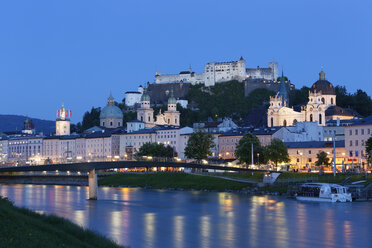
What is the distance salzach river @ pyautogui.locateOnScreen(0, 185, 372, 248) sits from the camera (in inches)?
1275

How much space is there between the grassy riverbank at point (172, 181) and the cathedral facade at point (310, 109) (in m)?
37.6

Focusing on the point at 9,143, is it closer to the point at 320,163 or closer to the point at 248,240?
the point at 320,163

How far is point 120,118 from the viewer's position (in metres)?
158

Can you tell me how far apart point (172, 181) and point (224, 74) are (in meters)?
87.4

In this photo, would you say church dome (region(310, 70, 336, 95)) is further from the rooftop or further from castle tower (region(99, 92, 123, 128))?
castle tower (region(99, 92, 123, 128))

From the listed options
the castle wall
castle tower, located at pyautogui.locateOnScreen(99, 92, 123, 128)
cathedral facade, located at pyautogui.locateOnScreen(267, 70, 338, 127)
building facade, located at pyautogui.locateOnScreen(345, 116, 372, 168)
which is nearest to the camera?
building facade, located at pyautogui.locateOnScreen(345, 116, 372, 168)

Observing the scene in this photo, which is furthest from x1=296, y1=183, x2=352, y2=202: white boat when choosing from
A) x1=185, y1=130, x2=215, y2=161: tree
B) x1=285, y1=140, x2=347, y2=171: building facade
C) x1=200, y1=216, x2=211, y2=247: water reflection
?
x1=185, y1=130, x2=215, y2=161: tree

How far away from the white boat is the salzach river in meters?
1.75

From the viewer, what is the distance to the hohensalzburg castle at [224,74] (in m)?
160

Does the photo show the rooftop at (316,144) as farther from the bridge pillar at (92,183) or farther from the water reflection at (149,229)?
the water reflection at (149,229)

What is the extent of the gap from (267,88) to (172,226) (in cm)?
11946

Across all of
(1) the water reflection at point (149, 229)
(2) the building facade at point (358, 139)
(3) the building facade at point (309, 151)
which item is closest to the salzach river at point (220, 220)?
(1) the water reflection at point (149, 229)

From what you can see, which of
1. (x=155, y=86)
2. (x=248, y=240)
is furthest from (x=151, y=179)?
(x=155, y=86)

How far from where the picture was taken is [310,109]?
115062 mm
